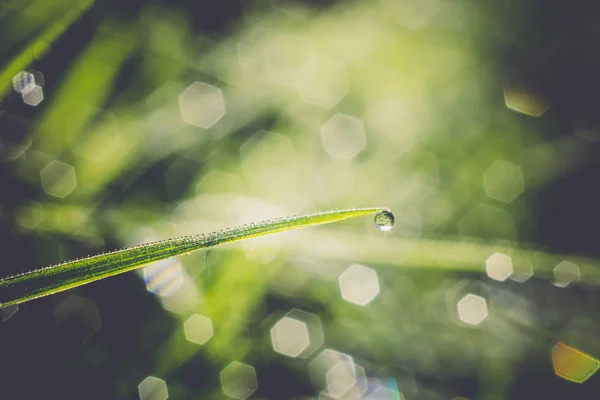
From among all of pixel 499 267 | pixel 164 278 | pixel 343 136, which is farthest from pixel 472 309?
pixel 164 278

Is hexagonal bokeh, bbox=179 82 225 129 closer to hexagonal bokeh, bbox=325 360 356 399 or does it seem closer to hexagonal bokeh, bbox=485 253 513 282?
hexagonal bokeh, bbox=325 360 356 399

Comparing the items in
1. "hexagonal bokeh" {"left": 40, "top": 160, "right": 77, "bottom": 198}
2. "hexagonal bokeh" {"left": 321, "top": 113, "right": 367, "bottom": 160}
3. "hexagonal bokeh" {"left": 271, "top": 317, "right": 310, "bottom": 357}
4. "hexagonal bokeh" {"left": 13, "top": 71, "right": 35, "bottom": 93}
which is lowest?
"hexagonal bokeh" {"left": 271, "top": 317, "right": 310, "bottom": 357}

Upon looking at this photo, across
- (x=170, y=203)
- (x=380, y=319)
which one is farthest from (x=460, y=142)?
(x=170, y=203)

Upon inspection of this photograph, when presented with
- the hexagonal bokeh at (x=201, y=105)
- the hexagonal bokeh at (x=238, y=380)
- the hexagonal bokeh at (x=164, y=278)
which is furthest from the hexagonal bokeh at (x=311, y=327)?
the hexagonal bokeh at (x=201, y=105)

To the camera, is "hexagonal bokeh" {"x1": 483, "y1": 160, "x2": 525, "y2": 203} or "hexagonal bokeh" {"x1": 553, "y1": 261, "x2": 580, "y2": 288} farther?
"hexagonal bokeh" {"x1": 483, "y1": 160, "x2": 525, "y2": 203}

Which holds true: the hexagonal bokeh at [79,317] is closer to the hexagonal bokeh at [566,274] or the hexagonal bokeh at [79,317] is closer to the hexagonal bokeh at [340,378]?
the hexagonal bokeh at [340,378]

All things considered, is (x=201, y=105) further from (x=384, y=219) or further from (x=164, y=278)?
(x=384, y=219)

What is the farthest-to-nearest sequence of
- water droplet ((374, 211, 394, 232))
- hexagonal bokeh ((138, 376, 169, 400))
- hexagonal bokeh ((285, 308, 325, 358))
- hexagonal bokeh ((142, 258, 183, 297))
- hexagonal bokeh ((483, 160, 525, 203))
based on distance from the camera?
hexagonal bokeh ((483, 160, 525, 203)) < hexagonal bokeh ((285, 308, 325, 358)) < hexagonal bokeh ((142, 258, 183, 297)) < hexagonal bokeh ((138, 376, 169, 400)) < water droplet ((374, 211, 394, 232))

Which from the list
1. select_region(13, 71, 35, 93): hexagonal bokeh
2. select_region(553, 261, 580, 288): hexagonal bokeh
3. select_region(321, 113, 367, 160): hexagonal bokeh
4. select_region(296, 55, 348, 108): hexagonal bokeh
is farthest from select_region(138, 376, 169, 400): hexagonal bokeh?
select_region(553, 261, 580, 288): hexagonal bokeh
